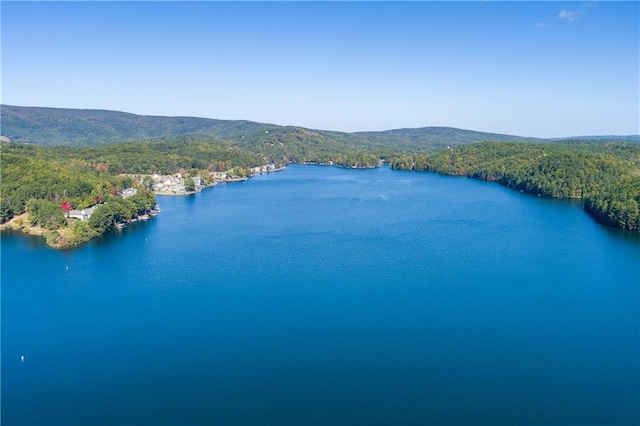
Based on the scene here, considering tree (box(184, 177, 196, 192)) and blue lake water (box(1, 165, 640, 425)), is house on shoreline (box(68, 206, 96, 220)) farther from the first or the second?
tree (box(184, 177, 196, 192))

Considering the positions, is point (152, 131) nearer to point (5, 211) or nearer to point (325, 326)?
point (5, 211)

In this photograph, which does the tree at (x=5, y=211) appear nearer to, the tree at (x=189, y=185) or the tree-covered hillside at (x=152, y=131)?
the tree at (x=189, y=185)

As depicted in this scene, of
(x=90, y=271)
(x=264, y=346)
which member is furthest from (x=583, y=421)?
(x=90, y=271)

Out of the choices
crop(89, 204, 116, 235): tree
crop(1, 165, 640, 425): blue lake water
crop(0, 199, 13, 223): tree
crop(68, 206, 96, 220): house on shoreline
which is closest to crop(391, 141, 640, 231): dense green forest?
crop(1, 165, 640, 425): blue lake water

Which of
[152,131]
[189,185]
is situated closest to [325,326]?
[189,185]

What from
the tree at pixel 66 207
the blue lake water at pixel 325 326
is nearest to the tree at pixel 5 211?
the blue lake water at pixel 325 326

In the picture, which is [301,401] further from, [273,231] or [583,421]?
[273,231]
